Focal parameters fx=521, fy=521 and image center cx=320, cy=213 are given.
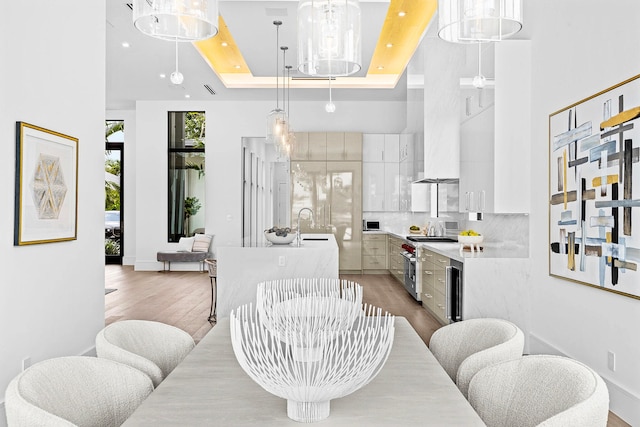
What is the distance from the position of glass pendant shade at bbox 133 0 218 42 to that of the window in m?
8.71

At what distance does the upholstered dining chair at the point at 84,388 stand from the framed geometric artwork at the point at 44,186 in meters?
1.58

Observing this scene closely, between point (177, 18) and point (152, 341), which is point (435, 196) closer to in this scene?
point (152, 341)

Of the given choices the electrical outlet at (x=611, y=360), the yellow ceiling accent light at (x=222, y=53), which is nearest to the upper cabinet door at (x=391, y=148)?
the yellow ceiling accent light at (x=222, y=53)

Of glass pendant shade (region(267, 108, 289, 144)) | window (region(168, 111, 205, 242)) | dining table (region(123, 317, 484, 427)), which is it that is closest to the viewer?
dining table (region(123, 317, 484, 427))

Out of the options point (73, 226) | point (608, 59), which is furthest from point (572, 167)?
point (73, 226)

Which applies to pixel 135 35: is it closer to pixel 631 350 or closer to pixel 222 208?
pixel 222 208

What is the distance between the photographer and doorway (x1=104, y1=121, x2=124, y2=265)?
1110 cm

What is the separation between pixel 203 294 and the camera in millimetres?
7504

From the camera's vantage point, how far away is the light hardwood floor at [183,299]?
575 cm

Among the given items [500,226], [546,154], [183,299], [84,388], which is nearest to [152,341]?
[84,388]

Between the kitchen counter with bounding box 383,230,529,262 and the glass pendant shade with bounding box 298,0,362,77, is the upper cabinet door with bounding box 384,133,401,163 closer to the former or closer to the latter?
the kitchen counter with bounding box 383,230,529,262

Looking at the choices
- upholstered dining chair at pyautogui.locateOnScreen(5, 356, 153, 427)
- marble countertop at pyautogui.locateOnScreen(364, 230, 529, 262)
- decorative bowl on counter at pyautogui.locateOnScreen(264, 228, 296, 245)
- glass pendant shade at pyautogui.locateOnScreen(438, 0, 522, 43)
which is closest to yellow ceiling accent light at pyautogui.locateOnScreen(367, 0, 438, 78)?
marble countertop at pyautogui.locateOnScreen(364, 230, 529, 262)

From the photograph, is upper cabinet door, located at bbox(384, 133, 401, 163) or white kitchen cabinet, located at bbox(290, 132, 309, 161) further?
upper cabinet door, located at bbox(384, 133, 401, 163)

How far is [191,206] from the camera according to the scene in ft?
33.9
